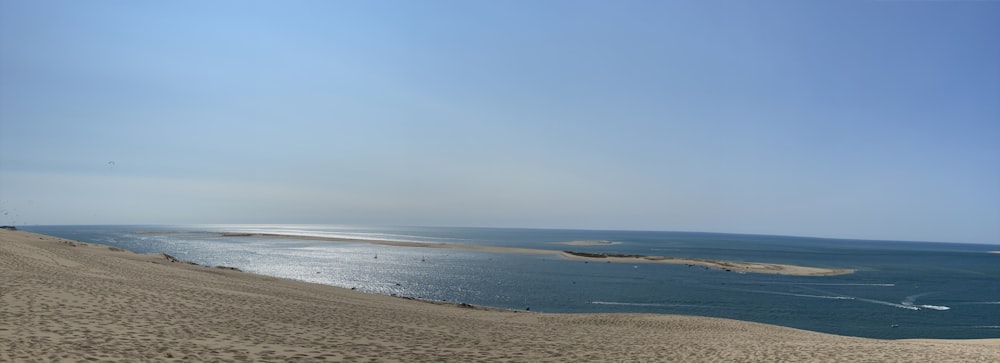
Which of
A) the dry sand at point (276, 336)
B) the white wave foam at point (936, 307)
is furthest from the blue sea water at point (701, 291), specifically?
the dry sand at point (276, 336)

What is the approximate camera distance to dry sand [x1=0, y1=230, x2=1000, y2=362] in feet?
39.0

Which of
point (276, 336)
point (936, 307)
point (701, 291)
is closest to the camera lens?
point (276, 336)

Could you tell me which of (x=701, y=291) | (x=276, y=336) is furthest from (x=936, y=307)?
(x=276, y=336)

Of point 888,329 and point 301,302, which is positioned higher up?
point 301,302

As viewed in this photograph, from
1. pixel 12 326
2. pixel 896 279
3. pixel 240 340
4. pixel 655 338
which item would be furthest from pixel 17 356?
pixel 896 279

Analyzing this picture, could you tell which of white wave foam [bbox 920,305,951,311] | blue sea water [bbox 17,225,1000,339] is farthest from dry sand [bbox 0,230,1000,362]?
white wave foam [bbox 920,305,951,311]

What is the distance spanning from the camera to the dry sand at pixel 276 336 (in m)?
11.9

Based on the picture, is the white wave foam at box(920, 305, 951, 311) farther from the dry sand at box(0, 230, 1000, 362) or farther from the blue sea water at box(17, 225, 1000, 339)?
the dry sand at box(0, 230, 1000, 362)

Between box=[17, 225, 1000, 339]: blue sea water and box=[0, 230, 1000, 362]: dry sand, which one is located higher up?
box=[0, 230, 1000, 362]: dry sand

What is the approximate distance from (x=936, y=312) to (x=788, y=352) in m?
40.6

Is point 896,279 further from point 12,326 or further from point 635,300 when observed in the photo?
point 12,326

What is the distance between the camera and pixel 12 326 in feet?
39.7

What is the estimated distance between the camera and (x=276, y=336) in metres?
14.6

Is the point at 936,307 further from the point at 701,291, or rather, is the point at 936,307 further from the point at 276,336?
the point at 276,336
